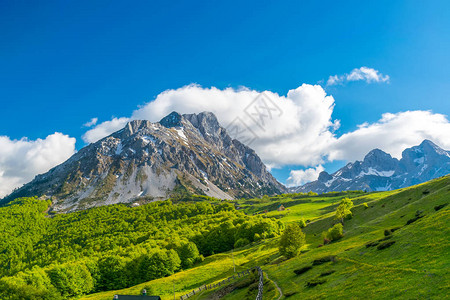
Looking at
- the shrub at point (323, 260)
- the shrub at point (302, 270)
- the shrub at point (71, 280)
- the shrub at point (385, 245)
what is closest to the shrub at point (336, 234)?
the shrub at point (323, 260)

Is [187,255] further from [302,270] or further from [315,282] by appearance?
[315,282]

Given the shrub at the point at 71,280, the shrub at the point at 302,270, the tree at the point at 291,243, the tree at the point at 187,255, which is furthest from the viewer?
the tree at the point at 187,255

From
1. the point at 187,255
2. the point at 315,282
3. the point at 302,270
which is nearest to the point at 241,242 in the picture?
the point at 187,255

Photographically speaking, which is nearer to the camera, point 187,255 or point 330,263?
point 330,263

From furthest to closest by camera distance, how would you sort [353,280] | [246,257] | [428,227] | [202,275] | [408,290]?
[246,257]
[202,275]
[428,227]
[353,280]
[408,290]

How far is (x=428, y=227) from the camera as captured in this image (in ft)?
161

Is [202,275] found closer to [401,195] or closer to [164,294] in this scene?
[164,294]

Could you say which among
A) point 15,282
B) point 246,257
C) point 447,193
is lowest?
point 246,257

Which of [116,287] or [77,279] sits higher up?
[77,279]

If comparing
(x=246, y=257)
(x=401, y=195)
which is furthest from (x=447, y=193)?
(x=246, y=257)

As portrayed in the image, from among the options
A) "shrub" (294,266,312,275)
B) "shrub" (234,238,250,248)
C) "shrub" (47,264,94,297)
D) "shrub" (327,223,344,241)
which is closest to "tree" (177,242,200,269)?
"shrub" (234,238,250,248)

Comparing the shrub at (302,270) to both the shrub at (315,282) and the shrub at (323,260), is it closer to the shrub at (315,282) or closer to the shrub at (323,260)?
the shrub at (323,260)

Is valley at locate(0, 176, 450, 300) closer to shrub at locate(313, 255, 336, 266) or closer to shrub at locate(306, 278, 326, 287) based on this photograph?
shrub at locate(306, 278, 326, 287)

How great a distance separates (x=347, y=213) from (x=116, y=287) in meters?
114
